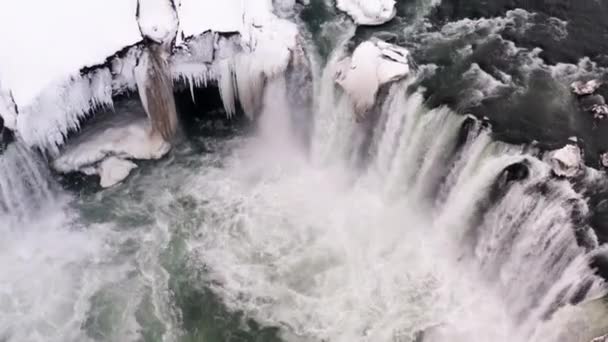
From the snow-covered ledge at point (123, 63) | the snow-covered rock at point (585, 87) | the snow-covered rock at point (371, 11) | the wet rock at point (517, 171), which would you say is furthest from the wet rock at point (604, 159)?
the snow-covered ledge at point (123, 63)

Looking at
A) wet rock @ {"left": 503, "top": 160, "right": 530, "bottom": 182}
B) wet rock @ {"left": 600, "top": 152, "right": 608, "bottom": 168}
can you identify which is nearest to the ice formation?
wet rock @ {"left": 503, "top": 160, "right": 530, "bottom": 182}

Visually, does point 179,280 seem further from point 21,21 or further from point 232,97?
point 21,21

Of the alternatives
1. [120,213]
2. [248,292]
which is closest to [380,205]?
[248,292]

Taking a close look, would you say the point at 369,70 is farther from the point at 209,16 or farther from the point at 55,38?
the point at 55,38

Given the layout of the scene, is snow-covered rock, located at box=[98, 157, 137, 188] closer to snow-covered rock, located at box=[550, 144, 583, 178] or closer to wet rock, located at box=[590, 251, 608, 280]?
snow-covered rock, located at box=[550, 144, 583, 178]

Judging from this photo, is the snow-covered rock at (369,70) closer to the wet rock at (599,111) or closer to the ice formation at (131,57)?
the ice formation at (131,57)
